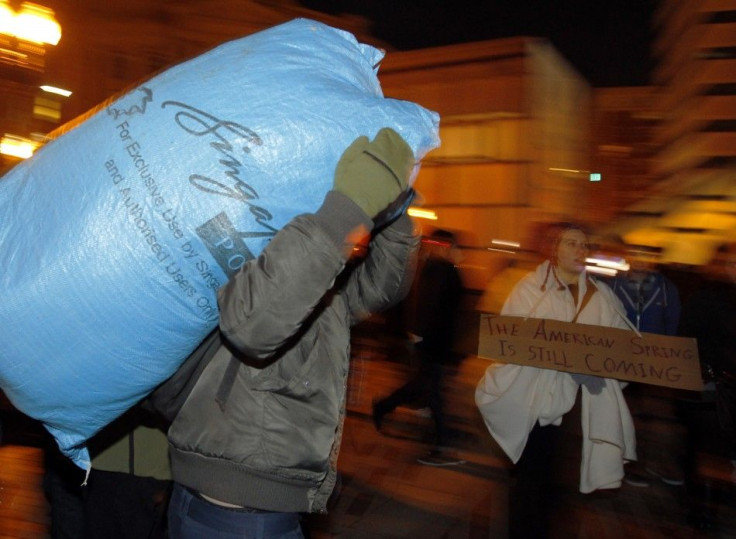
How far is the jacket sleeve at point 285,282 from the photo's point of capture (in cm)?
133

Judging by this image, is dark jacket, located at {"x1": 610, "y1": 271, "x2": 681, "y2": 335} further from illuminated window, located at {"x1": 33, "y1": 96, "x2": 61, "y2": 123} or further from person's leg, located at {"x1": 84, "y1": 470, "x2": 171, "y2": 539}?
illuminated window, located at {"x1": 33, "y1": 96, "x2": 61, "y2": 123}

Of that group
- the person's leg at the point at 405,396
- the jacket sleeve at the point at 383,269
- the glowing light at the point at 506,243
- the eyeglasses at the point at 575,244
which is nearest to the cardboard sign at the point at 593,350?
the eyeglasses at the point at 575,244

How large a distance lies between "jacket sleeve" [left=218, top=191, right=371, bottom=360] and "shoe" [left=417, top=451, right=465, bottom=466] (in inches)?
168

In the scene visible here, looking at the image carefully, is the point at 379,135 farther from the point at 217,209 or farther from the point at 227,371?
the point at 227,371

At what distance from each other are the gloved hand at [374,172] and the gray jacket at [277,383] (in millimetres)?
27

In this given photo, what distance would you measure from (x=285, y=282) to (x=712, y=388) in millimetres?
4230

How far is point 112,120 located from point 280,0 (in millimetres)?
11594

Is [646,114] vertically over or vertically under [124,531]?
over

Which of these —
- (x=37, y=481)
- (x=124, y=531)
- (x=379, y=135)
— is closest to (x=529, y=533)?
(x=124, y=531)

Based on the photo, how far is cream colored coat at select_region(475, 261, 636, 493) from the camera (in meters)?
3.11

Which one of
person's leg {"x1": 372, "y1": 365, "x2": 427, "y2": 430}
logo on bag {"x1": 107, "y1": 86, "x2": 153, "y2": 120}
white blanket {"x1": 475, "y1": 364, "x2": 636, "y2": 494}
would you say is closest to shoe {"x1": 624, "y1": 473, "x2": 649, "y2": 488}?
person's leg {"x1": 372, "y1": 365, "x2": 427, "y2": 430}

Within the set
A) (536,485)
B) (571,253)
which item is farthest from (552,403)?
(571,253)

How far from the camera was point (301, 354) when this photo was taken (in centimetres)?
155

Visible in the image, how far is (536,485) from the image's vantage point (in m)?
3.20
